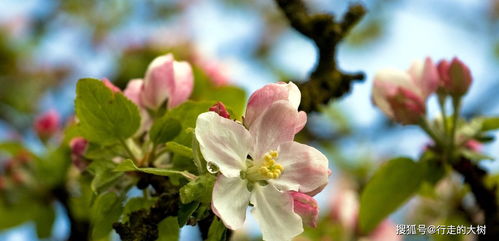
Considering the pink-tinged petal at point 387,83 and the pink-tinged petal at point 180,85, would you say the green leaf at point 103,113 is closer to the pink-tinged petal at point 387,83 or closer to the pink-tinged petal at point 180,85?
the pink-tinged petal at point 180,85

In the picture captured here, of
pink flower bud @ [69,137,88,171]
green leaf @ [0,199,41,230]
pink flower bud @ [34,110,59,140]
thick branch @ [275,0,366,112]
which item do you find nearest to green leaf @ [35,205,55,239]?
green leaf @ [0,199,41,230]

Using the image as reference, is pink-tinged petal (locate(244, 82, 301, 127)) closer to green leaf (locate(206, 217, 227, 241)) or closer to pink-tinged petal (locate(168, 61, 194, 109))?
green leaf (locate(206, 217, 227, 241))

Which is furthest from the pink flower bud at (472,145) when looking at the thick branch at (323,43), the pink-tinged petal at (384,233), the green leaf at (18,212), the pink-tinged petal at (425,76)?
the green leaf at (18,212)

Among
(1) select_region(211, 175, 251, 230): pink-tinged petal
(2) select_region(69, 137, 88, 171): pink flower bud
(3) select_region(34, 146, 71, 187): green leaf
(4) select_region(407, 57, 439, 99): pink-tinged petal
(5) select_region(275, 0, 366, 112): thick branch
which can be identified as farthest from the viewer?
(3) select_region(34, 146, 71, 187): green leaf

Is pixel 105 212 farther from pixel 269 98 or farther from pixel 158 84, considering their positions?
pixel 269 98

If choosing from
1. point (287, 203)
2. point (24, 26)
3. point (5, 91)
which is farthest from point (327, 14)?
point (24, 26)

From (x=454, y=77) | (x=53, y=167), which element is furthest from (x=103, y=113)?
(x=454, y=77)
